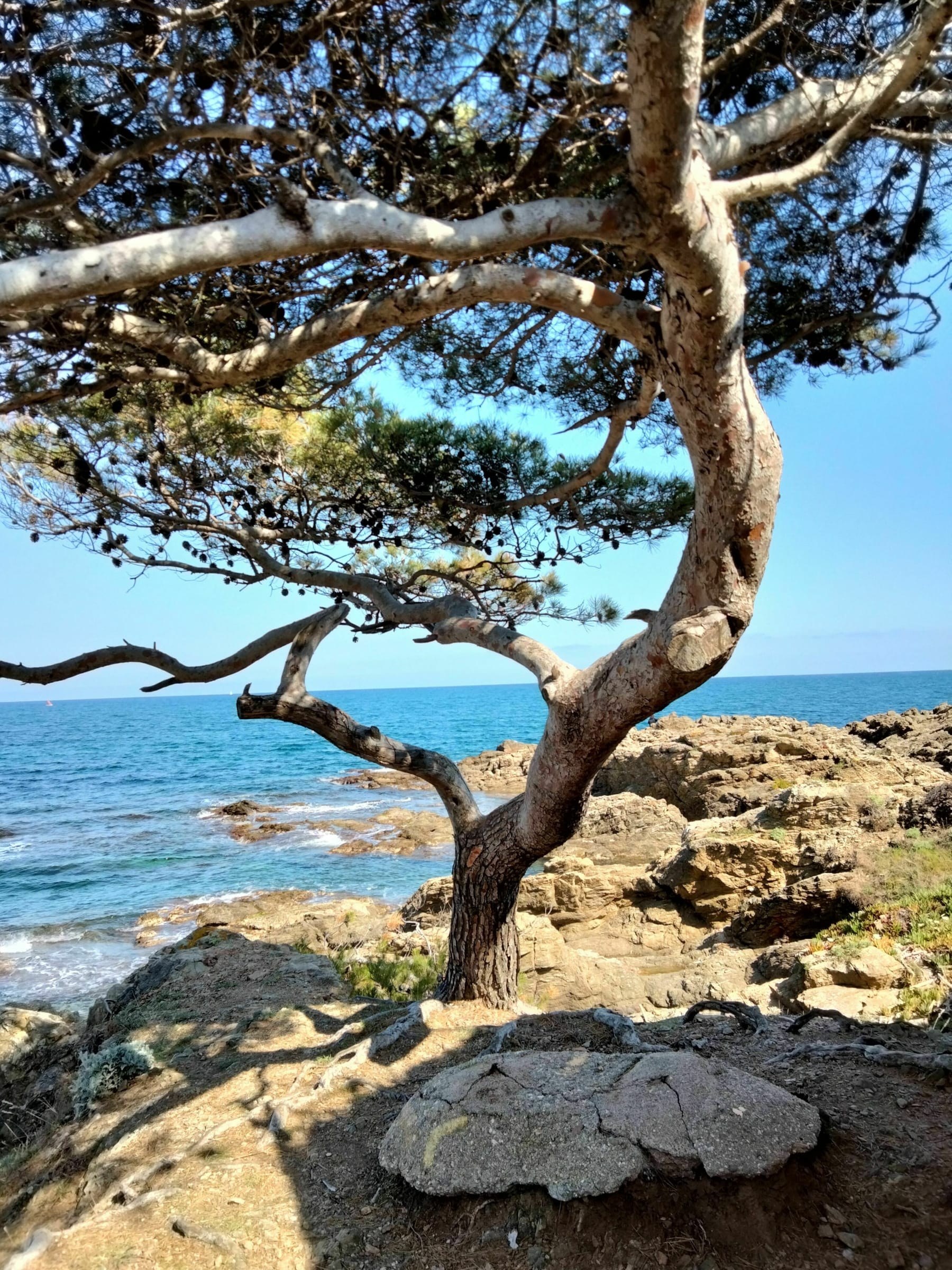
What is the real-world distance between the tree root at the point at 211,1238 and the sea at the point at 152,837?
22.9ft

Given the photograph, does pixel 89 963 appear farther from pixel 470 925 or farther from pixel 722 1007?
pixel 722 1007

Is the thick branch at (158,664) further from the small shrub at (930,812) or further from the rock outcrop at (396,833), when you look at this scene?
the rock outcrop at (396,833)

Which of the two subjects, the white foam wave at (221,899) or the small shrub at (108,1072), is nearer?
the small shrub at (108,1072)

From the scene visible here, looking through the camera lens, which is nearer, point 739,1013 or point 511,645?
point 739,1013

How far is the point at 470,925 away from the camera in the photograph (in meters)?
4.46

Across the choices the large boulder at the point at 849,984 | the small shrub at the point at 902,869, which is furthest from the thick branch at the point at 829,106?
the small shrub at the point at 902,869

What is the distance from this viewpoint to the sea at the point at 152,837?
11.3 m

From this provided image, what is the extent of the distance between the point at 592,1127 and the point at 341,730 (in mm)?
2601

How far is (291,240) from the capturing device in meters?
2.02

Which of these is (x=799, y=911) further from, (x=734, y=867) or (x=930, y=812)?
(x=930, y=812)

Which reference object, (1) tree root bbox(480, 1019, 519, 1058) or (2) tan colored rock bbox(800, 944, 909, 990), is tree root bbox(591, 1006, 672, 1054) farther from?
(2) tan colored rock bbox(800, 944, 909, 990)

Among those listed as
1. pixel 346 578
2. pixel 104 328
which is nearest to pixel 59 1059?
pixel 346 578

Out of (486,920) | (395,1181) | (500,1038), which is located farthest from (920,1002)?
(395,1181)

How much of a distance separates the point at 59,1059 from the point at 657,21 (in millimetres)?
6587
